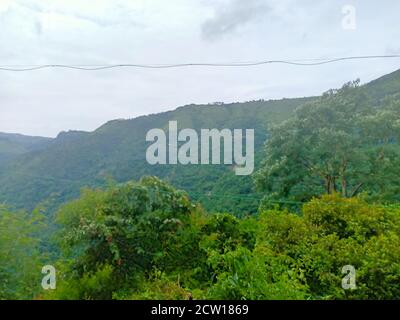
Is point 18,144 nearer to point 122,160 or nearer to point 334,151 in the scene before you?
point 122,160

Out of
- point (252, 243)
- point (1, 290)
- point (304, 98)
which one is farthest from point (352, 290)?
point (304, 98)

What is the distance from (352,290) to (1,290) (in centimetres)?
408

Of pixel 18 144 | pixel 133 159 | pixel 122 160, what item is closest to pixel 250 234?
pixel 133 159

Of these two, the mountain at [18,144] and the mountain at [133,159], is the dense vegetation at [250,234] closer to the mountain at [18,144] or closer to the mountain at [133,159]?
the mountain at [133,159]

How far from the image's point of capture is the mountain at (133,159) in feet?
45.0

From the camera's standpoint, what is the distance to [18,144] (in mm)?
31297

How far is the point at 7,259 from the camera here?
6.22 m

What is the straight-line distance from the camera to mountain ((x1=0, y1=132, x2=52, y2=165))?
1102 inches

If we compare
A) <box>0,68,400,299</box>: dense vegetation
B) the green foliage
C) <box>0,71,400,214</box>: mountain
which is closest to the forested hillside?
<box>0,71,400,214</box>: mountain

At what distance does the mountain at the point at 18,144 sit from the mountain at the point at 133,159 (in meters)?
2.25

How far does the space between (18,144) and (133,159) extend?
15.1 m

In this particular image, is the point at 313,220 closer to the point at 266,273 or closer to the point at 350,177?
the point at 266,273
